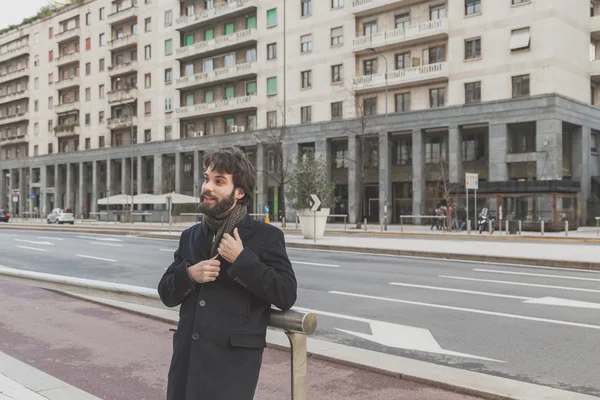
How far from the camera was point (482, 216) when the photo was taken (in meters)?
32.7

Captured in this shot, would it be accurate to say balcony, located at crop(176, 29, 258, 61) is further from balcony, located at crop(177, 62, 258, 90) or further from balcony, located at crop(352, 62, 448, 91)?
balcony, located at crop(352, 62, 448, 91)

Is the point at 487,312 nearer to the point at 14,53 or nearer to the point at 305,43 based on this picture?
the point at 305,43

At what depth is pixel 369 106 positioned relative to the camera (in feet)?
145

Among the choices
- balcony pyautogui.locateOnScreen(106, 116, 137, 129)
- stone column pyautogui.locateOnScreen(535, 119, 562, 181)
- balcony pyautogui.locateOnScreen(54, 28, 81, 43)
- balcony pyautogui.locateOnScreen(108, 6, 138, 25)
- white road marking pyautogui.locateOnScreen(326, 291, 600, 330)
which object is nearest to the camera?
white road marking pyautogui.locateOnScreen(326, 291, 600, 330)

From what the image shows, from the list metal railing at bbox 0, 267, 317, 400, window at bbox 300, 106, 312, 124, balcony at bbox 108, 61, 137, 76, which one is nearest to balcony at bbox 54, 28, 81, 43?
balcony at bbox 108, 61, 137, 76

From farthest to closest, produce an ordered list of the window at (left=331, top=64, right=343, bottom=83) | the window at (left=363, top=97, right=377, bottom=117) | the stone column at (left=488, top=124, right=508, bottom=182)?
the window at (left=331, top=64, right=343, bottom=83) < the window at (left=363, top=97, right=377, bottom=117) < the stone column at (left=488, top=124, right=508, bottom=182)

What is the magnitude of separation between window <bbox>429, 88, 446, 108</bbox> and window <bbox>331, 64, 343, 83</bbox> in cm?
768

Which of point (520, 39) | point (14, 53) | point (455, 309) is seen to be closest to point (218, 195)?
point (455, 309)

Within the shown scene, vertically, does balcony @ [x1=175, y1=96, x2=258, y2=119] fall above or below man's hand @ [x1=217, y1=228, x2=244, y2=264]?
above

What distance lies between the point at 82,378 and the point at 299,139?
43208 millimetres

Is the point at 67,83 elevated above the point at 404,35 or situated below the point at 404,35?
above

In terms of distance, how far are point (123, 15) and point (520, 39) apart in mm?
42482

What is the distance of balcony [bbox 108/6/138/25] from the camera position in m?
61.6

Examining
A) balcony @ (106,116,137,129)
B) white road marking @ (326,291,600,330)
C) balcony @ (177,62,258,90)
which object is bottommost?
white road marking @ (326,291,600,330)
